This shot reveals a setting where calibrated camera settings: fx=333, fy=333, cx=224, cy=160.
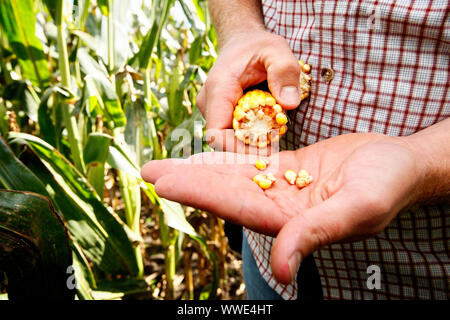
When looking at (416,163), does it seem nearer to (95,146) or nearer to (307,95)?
(307,95)

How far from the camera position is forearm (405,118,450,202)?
1.64 feet

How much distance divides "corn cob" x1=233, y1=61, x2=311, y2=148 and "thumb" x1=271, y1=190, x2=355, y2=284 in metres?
0.28

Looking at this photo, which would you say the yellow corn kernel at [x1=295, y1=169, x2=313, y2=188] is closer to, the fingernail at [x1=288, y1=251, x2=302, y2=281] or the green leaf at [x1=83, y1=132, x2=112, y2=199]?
the fingernail at [x1=288, y1=251, x2=302, y2=281]

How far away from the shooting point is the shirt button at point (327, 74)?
0.62m

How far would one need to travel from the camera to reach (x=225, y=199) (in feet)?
1.58

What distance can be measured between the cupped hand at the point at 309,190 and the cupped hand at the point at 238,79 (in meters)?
0.06

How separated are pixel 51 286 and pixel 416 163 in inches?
23.2

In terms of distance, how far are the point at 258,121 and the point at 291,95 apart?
0.09 m

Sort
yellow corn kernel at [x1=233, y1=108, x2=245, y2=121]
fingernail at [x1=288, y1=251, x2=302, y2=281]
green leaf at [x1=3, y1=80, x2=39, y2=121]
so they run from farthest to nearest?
green leaf at [x1=3, y1=80, x2=39, y2=121] < yellow corn kernel at [x1=233, y1=108, x2=245, y2=121] < fingernail at [x1=288, y1=251, x2=302, y2=281]

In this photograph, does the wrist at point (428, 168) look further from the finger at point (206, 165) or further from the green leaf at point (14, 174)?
the green leaf at point (14, 174)

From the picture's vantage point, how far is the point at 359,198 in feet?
1.39

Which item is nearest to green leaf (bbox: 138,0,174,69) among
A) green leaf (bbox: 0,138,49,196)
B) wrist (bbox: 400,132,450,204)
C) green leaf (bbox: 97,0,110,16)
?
green leaf (bbox: 97,0,110,16)

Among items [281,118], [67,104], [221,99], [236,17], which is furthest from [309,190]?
[67,104]
